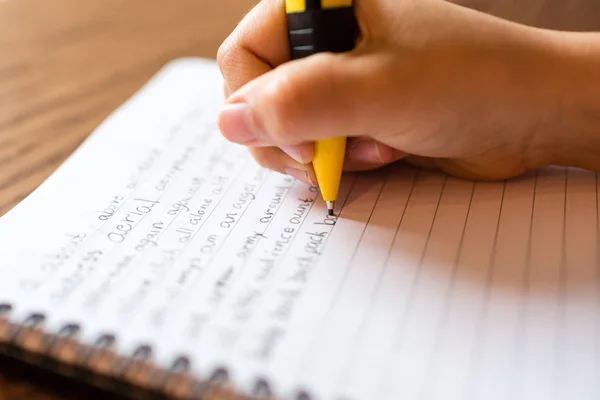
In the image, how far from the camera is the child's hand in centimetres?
39

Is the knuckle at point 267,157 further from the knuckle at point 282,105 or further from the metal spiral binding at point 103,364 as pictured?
the metal spiral binding at point 103,364

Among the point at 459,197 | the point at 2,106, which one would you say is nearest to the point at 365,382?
the point at 459,197

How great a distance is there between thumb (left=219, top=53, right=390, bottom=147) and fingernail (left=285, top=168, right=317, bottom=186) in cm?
7

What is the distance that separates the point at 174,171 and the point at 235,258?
144 millimetres

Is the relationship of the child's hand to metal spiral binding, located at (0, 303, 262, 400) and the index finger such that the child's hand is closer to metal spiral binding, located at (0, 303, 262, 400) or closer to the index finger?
the index finger

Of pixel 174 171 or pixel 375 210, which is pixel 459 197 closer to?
pixel 375 210

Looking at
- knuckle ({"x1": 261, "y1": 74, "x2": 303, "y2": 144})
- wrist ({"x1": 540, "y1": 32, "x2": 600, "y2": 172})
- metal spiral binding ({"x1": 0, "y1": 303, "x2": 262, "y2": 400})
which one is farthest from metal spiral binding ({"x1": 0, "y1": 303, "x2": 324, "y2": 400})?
wrist ({"x1": 540, "y1": 32, "x2": 600, "y2": 172})

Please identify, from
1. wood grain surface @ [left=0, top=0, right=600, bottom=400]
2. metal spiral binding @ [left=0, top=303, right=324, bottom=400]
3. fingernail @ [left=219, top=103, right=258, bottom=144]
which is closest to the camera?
metal spiral binding @ [left=0, top=303, right=324, bottom=400]

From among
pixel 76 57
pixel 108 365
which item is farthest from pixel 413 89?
pixel 76 57

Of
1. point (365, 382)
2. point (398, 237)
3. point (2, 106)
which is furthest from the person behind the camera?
point (2, 106)

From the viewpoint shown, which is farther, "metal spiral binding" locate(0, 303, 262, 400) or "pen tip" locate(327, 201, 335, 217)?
"pen tip" locate(327, 201, 335, 217)

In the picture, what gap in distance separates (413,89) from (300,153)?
10 centimetres

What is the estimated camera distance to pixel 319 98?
383 mm

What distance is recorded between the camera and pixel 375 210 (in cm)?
46
